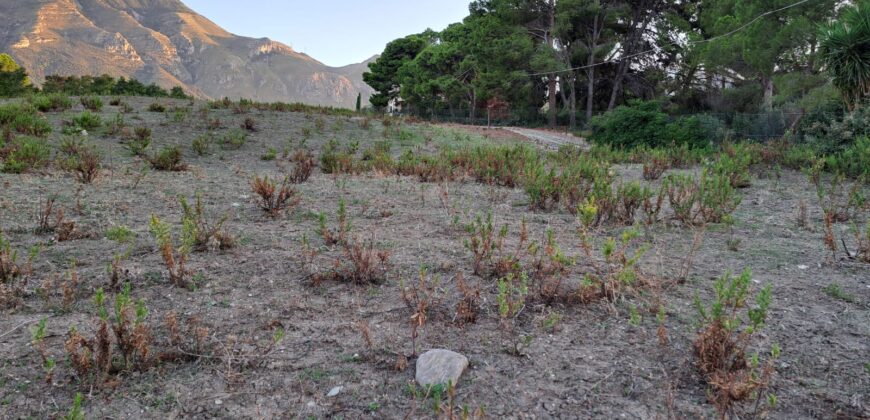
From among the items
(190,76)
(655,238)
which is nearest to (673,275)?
(655,238)

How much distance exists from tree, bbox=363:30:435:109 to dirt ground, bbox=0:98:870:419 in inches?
1886

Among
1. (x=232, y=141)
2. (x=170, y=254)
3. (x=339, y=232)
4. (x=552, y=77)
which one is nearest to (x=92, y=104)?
(x=232, y=141)

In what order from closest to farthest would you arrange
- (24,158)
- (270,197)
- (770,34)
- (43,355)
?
(43,355), (270,197), (24,158), (770,34)

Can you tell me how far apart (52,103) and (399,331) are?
12.4 meters

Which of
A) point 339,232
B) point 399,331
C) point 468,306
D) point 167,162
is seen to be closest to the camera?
point 399,331

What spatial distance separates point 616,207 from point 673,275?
4.98 ft

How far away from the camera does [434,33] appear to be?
52375 millimetres

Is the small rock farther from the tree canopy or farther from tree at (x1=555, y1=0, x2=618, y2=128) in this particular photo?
tree at (x1=555, y1=0, x2=618, y2=128)

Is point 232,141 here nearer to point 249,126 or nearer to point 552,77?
point 249,126

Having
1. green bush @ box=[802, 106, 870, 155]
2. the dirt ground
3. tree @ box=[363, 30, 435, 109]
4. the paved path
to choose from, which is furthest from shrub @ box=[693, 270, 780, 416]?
tree @ box=[363, 30, 435, 109]

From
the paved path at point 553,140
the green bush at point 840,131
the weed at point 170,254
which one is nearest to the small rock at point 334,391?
the weed at point 170,254

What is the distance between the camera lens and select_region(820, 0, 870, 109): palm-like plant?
1045cm

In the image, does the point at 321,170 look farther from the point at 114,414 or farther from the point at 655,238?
the point at 114,414

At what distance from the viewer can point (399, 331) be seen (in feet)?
7.50
